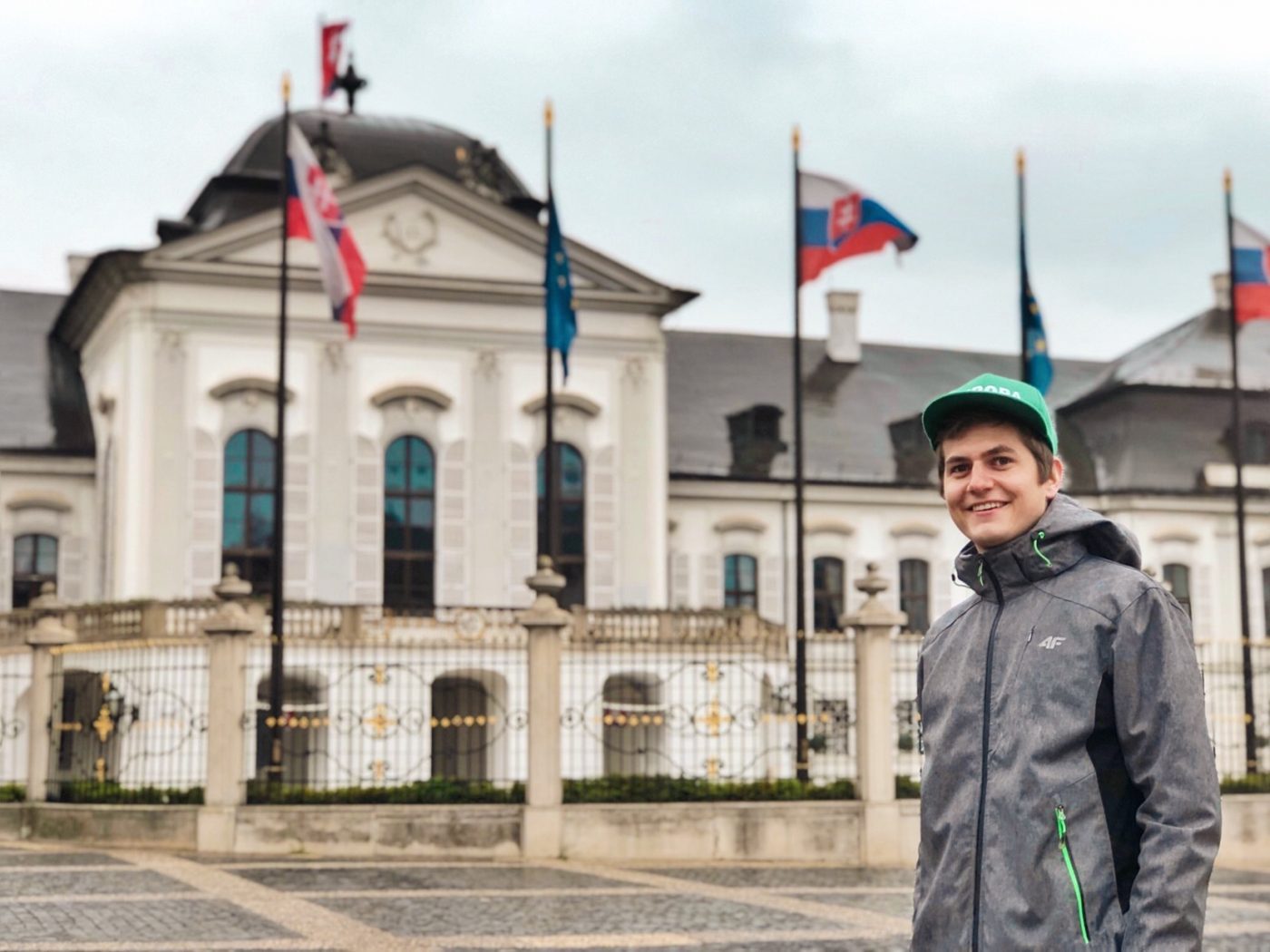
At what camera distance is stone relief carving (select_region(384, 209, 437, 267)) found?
107 ft

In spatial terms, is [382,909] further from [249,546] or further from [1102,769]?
[249,546]

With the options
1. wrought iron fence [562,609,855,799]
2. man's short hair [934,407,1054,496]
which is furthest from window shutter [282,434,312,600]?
man's short hair [934,407,1054,496]

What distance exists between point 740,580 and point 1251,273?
15.9 meters

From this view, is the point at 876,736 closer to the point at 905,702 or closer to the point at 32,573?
the point at 905,702

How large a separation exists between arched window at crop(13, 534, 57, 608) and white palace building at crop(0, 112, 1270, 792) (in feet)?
0.15

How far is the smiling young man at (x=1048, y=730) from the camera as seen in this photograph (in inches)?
127

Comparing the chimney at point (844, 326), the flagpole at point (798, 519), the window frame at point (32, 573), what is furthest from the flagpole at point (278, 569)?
the chimney at point (844, 326)

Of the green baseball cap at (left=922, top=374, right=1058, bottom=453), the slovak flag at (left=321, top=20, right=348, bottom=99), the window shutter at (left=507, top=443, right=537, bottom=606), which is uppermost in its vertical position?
the slovak flag at (left=321, top=20, right=348, bottom=99)

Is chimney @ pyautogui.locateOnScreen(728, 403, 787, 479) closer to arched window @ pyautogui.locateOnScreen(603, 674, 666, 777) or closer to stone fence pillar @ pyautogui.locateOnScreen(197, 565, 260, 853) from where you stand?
arched window @ pyautogui.locateOnScreen(603, 674, 666, 777)

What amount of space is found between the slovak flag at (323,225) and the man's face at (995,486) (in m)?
18.3

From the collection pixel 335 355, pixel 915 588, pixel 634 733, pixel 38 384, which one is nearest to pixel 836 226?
pixel 634 733

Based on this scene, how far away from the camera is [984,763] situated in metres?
3.44

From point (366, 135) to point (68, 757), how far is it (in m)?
20.2

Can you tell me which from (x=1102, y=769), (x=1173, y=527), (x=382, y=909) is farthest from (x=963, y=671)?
(x=1173, y=527)
